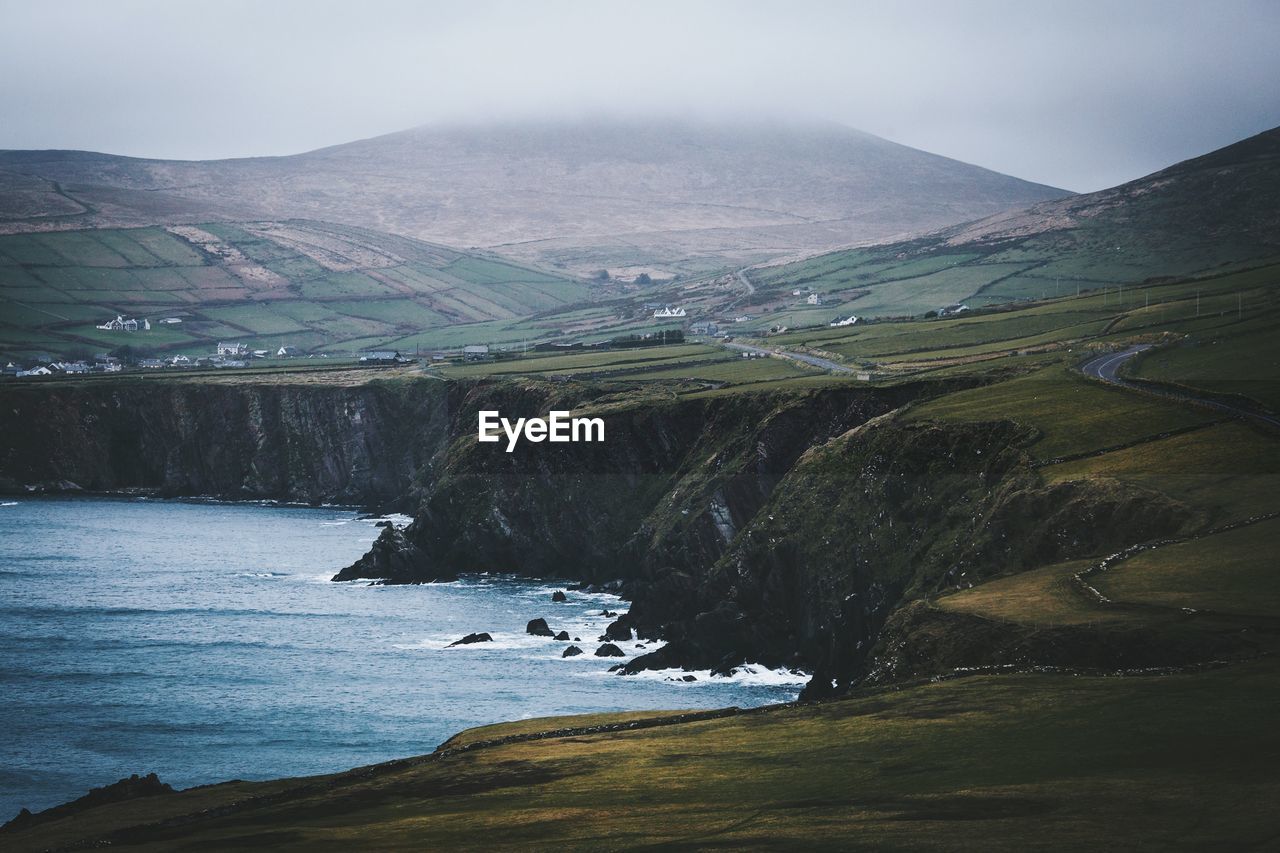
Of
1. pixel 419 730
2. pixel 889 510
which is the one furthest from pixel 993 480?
pixel 419 730

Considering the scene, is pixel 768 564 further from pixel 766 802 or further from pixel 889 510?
pixel 766 802

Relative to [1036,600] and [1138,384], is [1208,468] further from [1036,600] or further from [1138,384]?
[1138,384]

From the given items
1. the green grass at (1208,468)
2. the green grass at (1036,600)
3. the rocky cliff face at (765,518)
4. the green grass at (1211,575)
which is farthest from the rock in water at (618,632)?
the green grass at (1211,575)

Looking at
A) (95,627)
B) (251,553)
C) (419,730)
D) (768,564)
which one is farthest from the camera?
(251,553)

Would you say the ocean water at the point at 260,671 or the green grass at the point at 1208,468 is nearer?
the green grass at the point at 1208,468

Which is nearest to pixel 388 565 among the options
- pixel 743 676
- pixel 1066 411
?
pixel 743 676

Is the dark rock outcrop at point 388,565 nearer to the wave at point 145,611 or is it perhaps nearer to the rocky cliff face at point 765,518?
the rocky cliff face at point 765,518

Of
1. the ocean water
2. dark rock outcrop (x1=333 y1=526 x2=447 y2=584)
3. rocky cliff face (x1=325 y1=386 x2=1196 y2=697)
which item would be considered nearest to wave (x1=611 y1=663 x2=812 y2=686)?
the ocean water
